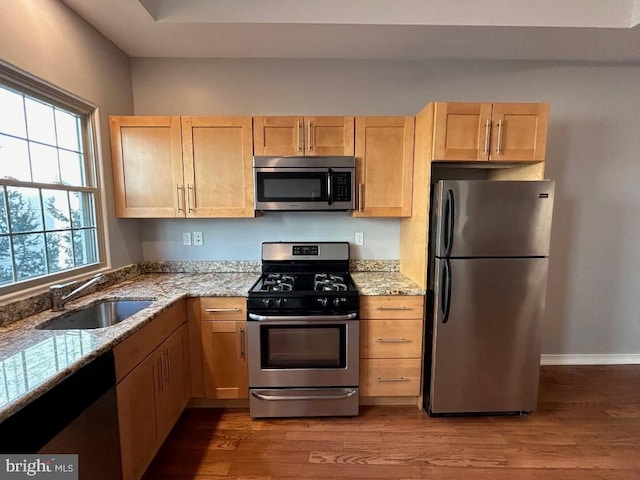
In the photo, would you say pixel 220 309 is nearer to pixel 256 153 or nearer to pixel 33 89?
pixel 256 153

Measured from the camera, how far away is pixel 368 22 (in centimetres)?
194

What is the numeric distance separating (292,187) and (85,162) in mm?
1481

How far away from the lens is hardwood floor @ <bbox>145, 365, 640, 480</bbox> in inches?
65.7

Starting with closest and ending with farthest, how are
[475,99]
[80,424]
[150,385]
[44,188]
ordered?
[80,424] → [150,385] → [44,188] → [475,99]

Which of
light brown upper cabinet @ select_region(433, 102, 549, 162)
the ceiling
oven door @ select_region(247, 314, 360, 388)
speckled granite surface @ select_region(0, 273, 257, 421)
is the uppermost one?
the ceiling

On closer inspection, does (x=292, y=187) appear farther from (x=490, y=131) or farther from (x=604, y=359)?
(x=604, y=359)

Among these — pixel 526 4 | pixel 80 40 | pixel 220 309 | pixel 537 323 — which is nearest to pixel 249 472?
pixel 220 309

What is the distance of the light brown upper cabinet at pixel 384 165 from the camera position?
2244 mm

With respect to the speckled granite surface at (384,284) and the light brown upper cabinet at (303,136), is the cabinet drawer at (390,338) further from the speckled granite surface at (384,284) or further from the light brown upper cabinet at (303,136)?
the light brown upper cabinet at (303,136)

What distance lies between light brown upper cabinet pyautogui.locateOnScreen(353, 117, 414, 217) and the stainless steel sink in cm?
169

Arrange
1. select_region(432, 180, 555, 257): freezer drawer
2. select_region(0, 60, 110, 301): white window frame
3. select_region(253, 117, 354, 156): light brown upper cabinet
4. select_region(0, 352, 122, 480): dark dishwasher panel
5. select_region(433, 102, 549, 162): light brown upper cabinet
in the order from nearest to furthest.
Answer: select_region(0, 352, 122, 480): dark dishwasher panel < select_region(0, 60, 110, 301): white window frame < select_region(432, 180, 555, 257): freezer drawer < select_region(433, 102, 549, 162): light brown upper cabinet < select_region(253, 117, 354, 156): light brown upper cabinet

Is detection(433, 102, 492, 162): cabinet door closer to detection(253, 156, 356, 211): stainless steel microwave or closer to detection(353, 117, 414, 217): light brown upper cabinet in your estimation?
detection(353, 117, 414, 217): light brown upper cabinet

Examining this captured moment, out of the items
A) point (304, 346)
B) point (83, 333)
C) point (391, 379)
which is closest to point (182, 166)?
point (83, 333)

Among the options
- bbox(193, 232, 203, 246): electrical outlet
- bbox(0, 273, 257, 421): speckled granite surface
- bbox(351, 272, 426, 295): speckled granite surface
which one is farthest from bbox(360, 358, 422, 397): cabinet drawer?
bbox(193, 232, 203, 246): electrical outlet
